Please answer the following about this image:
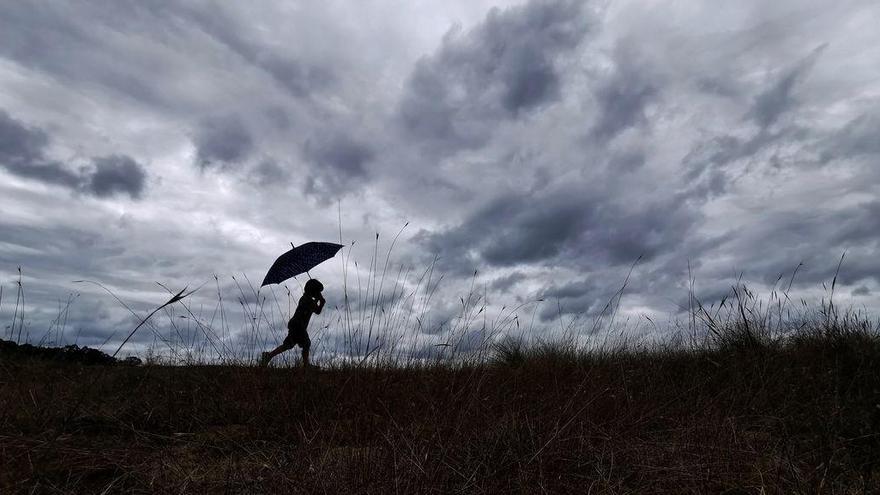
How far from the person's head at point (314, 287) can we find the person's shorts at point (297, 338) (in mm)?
551

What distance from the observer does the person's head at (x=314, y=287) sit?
805 cm

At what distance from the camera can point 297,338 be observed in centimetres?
759

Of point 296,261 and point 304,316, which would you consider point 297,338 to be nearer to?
point 304,316

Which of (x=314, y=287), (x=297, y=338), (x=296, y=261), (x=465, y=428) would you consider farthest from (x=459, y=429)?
(x=314, y=287)

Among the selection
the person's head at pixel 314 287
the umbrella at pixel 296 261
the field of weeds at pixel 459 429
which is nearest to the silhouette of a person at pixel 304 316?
the person's head at pixel 314 287

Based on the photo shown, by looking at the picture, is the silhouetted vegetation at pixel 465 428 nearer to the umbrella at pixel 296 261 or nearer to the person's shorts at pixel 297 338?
the umbrella at pixel 296 261

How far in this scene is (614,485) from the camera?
2322 millimetres

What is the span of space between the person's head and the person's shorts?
551mm

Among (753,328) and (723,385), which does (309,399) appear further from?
(753,328)

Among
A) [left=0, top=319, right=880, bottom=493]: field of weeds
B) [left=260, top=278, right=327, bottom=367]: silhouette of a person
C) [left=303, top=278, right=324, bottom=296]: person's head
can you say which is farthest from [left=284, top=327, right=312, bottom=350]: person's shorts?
[left=0, top=319, right=880, bottom=493]: field of weeds

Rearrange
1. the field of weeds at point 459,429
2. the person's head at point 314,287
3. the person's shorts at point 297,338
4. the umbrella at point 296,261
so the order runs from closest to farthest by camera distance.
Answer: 1. the field of weeds at point 459,429
2. the umbrella at point 296,261
3. the person's shorts at point 297,338
4. the person's head at point 314,287

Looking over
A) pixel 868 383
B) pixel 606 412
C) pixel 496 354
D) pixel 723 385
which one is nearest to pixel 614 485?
pixel 606 412

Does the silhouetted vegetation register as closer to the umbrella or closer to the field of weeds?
the field of weeds

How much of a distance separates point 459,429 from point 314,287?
539 centimetres
